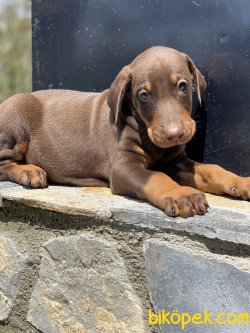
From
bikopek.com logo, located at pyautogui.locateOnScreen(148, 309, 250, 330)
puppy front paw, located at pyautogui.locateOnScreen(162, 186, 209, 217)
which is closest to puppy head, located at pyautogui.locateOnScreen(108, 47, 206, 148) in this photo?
puppy front paw, located at pyautogui.locateOnScreen(162, 186, 209, 217)

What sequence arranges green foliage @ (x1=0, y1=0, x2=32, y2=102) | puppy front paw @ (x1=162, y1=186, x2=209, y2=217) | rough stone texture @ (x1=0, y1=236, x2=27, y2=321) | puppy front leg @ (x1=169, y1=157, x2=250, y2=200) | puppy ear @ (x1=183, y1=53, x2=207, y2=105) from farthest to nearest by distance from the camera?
1. green foliage @ (x1=0, y1=0, x2=32, y2=102)
2. puppy ear @ (x1=183, y1=53, x2=207, y2=105)
3. rough stone texture @ (x1=0, y1=236, x2=27, y2=321)
4. puppy front leg @ (x1=169, y1=157, x2=250, y2=200)
5. puppy front paw @ (x1=162, y1=186, x2=209, y2=217)

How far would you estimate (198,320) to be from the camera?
235 cm

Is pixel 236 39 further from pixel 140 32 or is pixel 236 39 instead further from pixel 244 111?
pixel 140 32

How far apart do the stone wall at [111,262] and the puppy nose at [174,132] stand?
0.36 metres

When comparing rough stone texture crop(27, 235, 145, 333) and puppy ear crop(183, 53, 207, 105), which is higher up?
puppy ear crop(183, 53, 207, 105)

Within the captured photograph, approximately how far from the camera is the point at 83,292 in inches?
107

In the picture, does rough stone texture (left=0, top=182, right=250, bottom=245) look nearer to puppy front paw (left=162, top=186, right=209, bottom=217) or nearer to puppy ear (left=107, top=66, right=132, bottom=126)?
puppy front paw (left=162, top=186, right=209, bottom=217)

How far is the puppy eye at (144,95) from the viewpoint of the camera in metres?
2.91

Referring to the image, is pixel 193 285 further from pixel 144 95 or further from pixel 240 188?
pixel 144 95

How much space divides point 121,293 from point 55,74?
2.08 meters

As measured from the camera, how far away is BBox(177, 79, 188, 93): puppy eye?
288 centimetres

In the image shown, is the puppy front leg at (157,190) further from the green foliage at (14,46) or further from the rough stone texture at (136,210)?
the green foliage at (14,46)

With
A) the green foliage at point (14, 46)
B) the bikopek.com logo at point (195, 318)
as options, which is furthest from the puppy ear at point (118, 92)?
the green foliage at point (14, 46)

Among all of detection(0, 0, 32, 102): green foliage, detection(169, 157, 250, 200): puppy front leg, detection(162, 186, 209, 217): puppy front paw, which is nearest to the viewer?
detection(162, 186, 209, 217): puppy front paw
